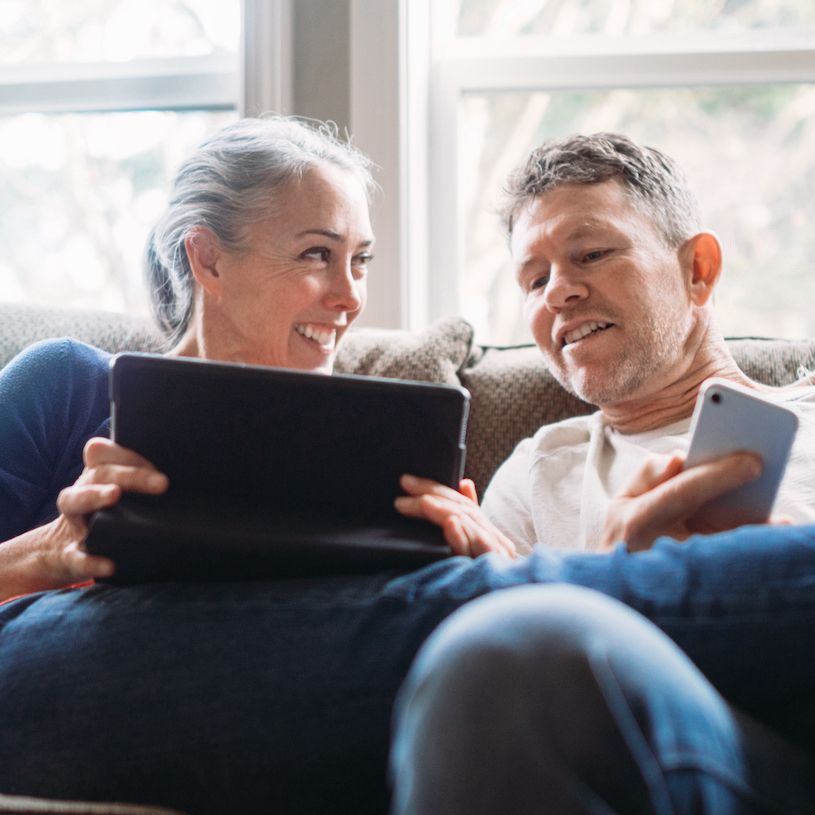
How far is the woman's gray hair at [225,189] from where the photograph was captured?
139cm

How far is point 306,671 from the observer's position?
0.67 meters

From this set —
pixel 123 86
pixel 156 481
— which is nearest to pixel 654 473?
pixel 156 481

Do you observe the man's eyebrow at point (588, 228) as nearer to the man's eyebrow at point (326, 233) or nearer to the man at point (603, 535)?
the man at point (603, 535)

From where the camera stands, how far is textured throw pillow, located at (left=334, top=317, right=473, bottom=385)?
1531mm

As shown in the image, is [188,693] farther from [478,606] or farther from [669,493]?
[669,493]

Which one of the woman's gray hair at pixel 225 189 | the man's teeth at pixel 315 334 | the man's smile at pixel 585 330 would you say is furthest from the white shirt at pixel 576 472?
the woman's gray hair at pixel 225 189

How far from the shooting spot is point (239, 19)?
2129 millimetres

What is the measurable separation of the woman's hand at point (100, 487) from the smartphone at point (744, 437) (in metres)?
0.60

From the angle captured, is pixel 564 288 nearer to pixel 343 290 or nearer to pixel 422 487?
pixel 343 290

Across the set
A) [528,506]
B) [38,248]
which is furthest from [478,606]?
[38,248]

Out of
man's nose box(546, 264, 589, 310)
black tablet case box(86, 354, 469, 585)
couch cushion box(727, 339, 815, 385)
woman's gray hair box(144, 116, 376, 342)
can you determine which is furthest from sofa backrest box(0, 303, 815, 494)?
black tablet case box(86, 354, 469, 585)

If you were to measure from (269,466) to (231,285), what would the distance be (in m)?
0.67

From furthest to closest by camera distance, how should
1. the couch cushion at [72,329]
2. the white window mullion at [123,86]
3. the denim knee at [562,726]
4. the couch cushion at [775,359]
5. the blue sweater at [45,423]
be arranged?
the white window mullion at [123,86], the couch cushion at [72,329], the couch cushion at [775,359], the blue sweater at [45,423], the denim knee at [562,726]

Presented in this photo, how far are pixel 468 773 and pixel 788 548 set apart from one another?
1.10ft
